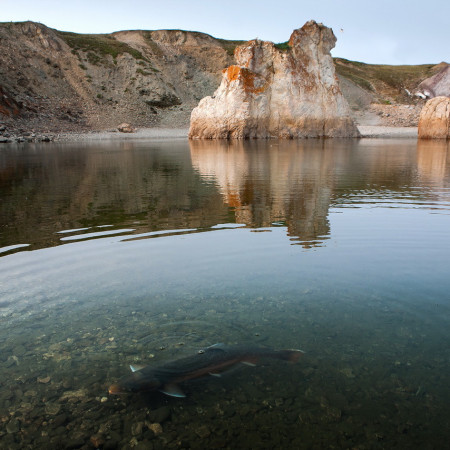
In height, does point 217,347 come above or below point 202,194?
below

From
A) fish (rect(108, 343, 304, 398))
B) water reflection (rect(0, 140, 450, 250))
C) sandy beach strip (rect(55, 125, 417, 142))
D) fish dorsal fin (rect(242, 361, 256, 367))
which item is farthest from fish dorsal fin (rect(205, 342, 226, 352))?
sandy beach strip (rect(55, 125, 417, 142))

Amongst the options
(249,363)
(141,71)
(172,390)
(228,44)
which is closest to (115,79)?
(141,71)

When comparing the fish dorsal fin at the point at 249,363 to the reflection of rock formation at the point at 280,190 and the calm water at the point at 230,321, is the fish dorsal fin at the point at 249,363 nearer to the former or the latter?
A: the calm water at the point at 230,321

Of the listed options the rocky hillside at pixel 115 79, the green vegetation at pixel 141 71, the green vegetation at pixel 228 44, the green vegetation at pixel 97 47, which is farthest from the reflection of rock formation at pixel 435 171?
the green vegetation at pixel 228 44

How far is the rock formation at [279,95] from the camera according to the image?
40031mm

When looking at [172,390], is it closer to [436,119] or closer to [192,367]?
[192,367]

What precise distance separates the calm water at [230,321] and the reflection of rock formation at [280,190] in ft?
0.38

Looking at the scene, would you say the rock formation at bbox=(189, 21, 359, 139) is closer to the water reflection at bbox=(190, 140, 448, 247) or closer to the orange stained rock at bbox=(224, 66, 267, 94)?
the orange stained rock at bbox=(224, 66, 267, 94)

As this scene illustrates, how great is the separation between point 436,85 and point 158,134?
2217 inches

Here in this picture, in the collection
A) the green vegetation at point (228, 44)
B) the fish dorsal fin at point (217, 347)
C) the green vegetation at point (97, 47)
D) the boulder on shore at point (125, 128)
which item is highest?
the green vegetation at point (228, 44)

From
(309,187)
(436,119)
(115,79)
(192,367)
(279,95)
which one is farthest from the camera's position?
(115,79)

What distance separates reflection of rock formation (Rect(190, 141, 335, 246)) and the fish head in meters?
4.40

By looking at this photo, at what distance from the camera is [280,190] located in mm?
A: 12055

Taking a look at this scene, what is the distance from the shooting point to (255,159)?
21406 millimetres
